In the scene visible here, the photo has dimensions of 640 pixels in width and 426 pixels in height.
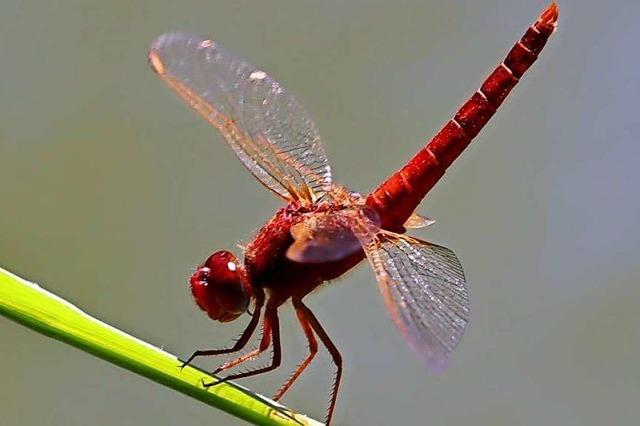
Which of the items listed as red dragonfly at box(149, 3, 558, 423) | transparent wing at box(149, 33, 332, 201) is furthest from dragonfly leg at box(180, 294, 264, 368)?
transparent wing at box(149, 33, 332, 201)

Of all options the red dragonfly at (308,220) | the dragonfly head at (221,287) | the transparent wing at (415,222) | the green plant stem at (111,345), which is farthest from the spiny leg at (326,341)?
the green plant stem at (111,345)

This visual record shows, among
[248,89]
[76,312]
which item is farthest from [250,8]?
[76,312]

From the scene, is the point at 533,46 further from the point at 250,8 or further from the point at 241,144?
the point at 250,8

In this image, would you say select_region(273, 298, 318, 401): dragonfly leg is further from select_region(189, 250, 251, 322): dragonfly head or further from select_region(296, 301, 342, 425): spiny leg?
select_region(189, 250, 251, 322): dragonfly head

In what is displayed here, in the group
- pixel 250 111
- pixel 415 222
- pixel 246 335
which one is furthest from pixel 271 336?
pixel 250 111

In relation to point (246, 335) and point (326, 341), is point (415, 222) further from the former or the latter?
point (246, 335)

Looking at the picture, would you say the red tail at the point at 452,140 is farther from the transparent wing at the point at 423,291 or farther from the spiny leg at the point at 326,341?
the spiny leg at the point at 326,341
